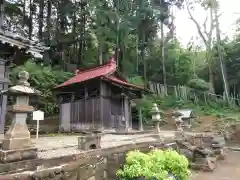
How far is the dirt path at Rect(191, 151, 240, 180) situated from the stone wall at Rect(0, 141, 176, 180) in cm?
321

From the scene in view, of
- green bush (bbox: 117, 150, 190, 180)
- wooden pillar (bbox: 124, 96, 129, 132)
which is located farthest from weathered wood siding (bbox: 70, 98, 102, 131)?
green bush (bbox: 117, 150, 190, 180)

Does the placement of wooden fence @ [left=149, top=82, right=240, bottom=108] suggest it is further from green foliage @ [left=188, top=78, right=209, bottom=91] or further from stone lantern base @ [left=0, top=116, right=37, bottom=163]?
stone lantern base @ [left=0, top=116, right=37, bottom=163]

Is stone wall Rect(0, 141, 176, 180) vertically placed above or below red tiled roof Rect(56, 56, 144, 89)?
below

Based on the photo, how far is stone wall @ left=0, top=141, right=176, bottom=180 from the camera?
3.79 meters

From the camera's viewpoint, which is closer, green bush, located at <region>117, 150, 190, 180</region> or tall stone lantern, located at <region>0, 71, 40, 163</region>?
tall stone lantern, located at <region>0, 71, 40, 163</region>

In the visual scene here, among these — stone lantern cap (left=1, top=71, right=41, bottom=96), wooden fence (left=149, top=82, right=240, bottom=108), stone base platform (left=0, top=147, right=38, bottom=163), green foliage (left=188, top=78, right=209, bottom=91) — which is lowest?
stone base platform (left=0, top=147, right=38, bottom=163)

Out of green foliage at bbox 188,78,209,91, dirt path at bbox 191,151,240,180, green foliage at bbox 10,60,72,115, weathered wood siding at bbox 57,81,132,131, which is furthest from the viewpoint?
green foliage at bbox 188,78,209,91

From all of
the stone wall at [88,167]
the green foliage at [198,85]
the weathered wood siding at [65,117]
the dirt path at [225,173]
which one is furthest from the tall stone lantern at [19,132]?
the green foliage at [198,85]

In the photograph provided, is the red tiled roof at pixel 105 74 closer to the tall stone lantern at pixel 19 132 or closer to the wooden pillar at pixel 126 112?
the wooden pillar at pixel 126 112

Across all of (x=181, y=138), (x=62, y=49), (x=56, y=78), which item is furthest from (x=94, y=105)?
(x=62, y=49)

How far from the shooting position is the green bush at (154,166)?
5.54 metres

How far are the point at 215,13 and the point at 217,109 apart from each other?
11654 mm

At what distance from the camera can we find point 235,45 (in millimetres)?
27672

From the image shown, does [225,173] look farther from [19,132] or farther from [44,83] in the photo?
[44,83]
